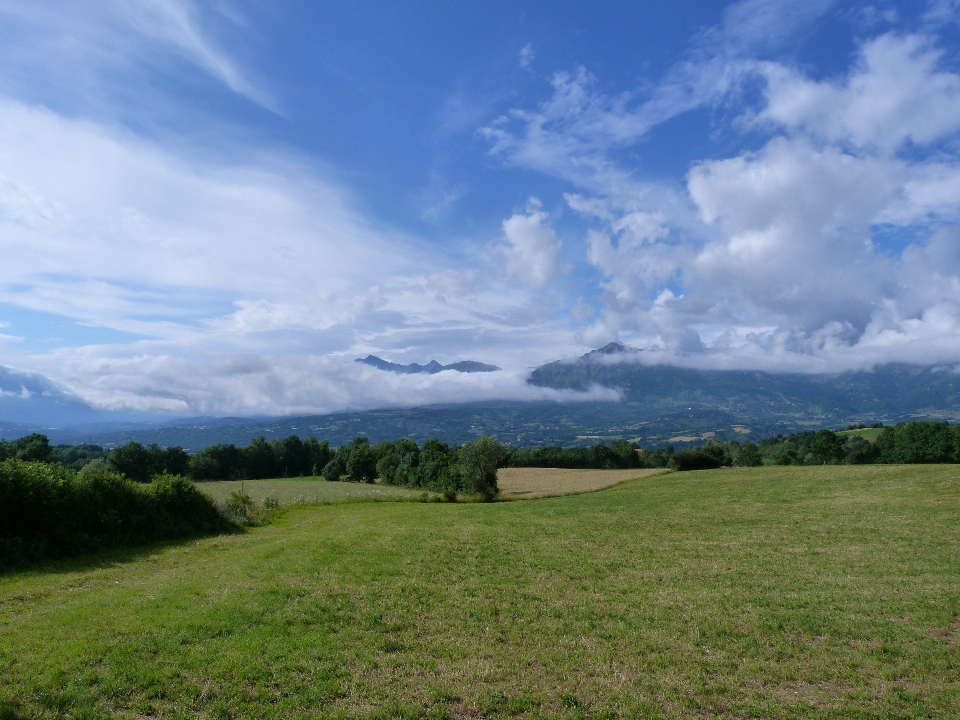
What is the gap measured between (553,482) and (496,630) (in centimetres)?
6814

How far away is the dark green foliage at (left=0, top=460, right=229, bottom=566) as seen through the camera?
22672mm

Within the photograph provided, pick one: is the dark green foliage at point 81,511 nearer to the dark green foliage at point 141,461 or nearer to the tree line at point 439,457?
the tree line at point 439,457

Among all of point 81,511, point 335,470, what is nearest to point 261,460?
point 335,470

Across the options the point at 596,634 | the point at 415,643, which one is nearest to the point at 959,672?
the point at 596,634

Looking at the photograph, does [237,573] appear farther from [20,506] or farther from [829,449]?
[829,449]

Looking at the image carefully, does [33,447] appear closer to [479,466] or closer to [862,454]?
[479,466]

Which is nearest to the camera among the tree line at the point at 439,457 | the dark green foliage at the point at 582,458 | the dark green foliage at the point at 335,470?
the tree line at the point at 439,457

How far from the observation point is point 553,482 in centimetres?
7869

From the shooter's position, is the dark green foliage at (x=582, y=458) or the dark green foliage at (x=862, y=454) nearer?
the dark green foliage at (x=862, y=454)

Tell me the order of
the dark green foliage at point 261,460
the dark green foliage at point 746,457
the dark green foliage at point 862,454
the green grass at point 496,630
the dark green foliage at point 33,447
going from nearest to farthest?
the green grass at point 496,630, the dark green foliage at point 33,447, the dark green foliage at point 862,454, the dark green foliage at point 261,460, the dark green foliage at point 746,457

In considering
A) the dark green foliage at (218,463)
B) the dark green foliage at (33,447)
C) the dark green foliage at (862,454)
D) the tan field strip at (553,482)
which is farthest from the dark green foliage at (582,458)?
the dark green foliage at (33,447)

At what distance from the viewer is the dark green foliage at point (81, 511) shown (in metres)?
22.7

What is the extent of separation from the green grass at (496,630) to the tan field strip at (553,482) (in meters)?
42.9

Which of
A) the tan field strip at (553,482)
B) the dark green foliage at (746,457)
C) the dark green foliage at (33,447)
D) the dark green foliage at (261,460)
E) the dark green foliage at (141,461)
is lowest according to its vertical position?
the dark green foliage at (746,457)
